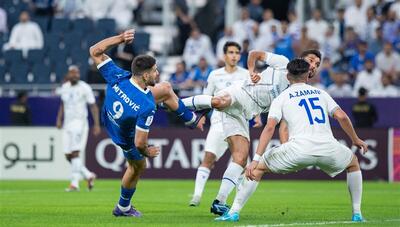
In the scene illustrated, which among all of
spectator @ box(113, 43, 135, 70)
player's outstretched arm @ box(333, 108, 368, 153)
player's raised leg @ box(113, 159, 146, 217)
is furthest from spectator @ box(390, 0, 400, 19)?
player's outstretched arm @ box(333, 108, 368, 153)

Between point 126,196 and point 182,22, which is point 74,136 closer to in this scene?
point 126,196

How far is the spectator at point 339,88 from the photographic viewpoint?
2720cm

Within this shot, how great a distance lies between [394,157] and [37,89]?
32.5 feet

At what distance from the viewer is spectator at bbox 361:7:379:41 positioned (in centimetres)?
2926

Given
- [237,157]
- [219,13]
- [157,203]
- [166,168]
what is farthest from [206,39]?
[237,157]

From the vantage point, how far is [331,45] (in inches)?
1152

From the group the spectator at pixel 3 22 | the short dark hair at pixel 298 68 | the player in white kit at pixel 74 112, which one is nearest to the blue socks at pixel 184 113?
the short dark hair at pixel 298 68

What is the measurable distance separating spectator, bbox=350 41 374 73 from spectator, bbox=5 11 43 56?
8.87 meters

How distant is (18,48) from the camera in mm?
30406

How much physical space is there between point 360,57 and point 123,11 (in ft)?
25.8

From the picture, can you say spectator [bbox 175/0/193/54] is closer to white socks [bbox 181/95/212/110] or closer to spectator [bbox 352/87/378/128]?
spectator [bbox 352/87/378/128]

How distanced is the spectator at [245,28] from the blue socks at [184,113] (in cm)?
1527

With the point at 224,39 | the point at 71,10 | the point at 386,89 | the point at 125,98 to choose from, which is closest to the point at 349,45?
the point at 386,89

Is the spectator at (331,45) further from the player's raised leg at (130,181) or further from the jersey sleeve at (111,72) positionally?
the jersey sleeve at (111,72)
